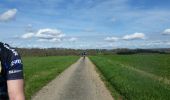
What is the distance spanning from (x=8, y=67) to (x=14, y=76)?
10 centimetres

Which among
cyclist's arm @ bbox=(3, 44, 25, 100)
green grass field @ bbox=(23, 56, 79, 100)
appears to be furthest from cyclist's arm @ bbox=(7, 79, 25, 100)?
green grass field @ bbox=(23, 56, 79, 100)

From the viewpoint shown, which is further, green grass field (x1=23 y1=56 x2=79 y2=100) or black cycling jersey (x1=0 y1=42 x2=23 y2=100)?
green grass field (x1=23 y1=56 x2=79 y2=100)

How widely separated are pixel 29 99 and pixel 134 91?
4.44 m

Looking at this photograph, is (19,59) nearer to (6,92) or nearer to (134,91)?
(6,92)

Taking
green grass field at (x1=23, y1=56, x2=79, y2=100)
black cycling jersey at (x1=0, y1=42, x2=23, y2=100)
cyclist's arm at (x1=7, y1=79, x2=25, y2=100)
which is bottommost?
green grass field at (x1=23, y1=56, x2=79, y2=100)

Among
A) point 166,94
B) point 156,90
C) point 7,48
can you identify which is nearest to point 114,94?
point 156,90

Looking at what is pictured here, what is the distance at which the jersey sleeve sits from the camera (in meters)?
2.93

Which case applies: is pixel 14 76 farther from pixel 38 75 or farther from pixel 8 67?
pixel 38 75

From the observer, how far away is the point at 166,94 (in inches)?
574

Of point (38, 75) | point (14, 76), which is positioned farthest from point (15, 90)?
point (38, 75)

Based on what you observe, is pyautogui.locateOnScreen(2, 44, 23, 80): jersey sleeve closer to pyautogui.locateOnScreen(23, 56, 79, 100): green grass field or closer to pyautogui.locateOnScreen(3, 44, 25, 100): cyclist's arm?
pyautogui.locateOnScreen(3, 44, 25, 100): cyclist's arm

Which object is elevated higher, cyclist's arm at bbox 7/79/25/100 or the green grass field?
cyclist's arm at bbox 7/79/25/100

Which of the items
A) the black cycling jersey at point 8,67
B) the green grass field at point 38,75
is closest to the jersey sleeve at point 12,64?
the black cycling jersey at point 8,67

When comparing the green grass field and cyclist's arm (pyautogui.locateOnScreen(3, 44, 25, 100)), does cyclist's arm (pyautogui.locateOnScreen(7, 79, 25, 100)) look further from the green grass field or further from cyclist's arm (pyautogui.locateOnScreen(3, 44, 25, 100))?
the green grass field
